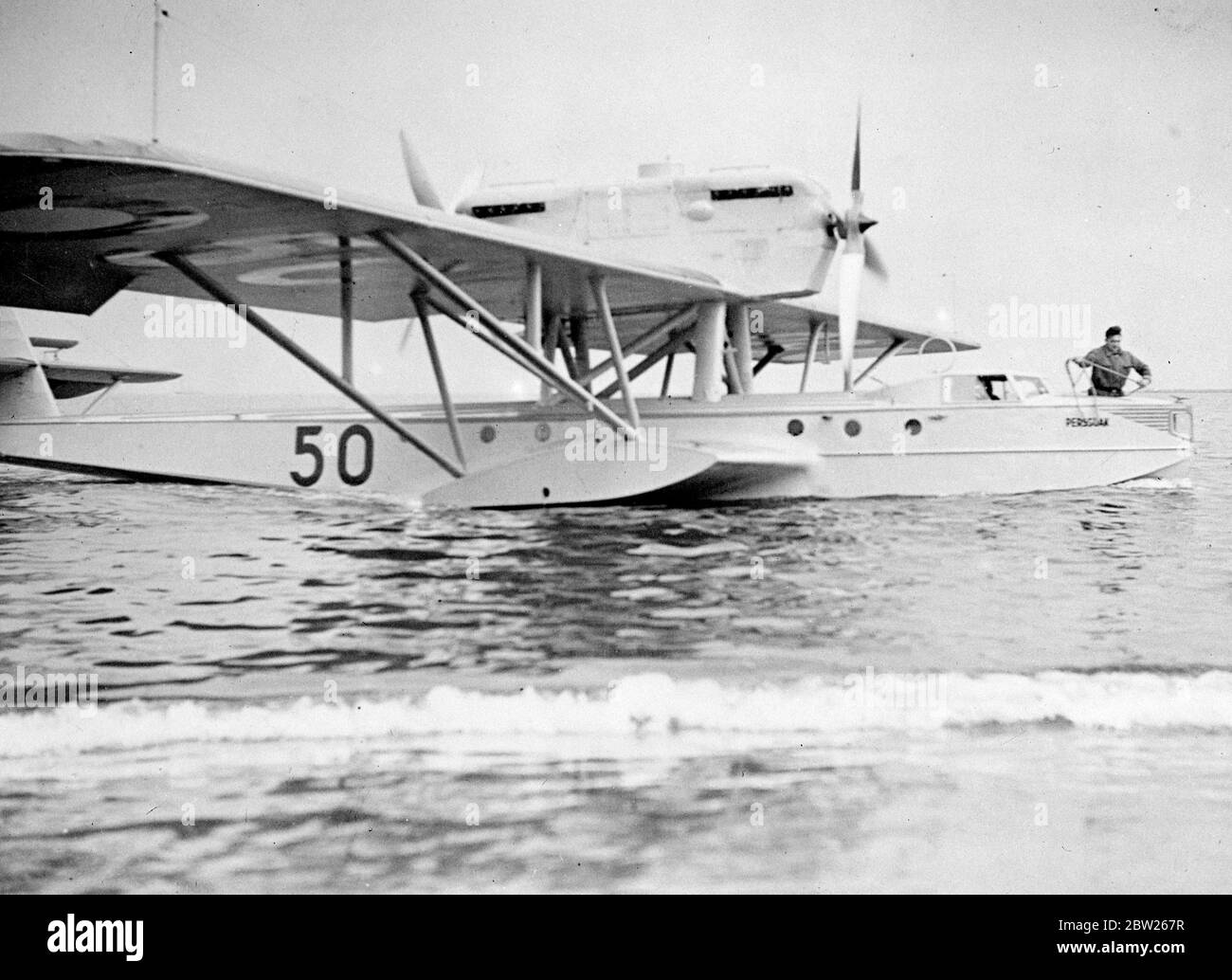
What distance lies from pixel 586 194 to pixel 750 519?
453 centimetres

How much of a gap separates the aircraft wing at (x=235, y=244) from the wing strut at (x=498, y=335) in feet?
0.54

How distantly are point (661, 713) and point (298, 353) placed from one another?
252 inches

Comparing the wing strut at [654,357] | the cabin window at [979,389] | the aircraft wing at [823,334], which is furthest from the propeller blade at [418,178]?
the cabin window at [979,389]

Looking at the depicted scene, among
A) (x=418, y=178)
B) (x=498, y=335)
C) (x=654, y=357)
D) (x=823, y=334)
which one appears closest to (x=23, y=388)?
(x=418, y=178)

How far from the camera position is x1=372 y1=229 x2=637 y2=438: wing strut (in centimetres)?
765

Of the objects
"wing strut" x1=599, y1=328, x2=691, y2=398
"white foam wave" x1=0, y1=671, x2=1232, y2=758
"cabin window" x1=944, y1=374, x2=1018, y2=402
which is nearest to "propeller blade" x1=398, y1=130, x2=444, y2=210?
"wing strut" x1=599, y1=328, x2=691, y2=398

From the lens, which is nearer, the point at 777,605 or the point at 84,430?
the point at 777,605

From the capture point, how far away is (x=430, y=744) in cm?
291

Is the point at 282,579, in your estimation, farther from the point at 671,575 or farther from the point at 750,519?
the point at 750,519

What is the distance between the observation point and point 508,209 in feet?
37.2

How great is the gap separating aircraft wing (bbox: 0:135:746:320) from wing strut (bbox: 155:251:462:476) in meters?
0.15

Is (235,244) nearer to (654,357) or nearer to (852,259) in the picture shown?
(654,357)

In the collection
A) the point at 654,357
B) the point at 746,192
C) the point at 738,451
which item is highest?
the point at 746,192
